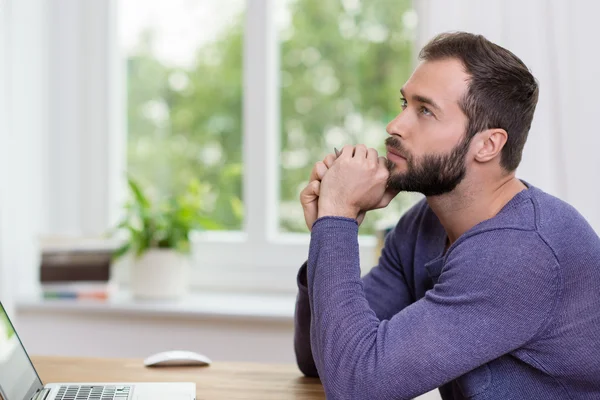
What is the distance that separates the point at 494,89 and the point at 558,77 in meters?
0.90

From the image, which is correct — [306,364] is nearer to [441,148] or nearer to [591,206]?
[441,148]

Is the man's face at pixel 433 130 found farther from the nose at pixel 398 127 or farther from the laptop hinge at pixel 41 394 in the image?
the laptop hinge at pixel 41 394

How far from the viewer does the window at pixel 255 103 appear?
9.43ft

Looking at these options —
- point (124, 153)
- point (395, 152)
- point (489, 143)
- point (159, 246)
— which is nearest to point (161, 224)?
point (159, 246)

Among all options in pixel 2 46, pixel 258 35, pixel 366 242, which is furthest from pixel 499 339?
pixel 2 46

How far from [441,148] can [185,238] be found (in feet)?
4.88

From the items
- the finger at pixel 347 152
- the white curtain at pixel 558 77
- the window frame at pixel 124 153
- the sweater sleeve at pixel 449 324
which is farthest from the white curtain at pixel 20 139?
the sweater sleeve at pixel 449 324

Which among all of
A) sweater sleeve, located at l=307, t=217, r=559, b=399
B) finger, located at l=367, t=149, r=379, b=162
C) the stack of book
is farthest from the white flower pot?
sweater sleeve, located at l=307, t=217, r=559, b=399

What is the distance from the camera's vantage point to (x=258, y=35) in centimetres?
287

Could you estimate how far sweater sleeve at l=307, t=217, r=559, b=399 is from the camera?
126 cm

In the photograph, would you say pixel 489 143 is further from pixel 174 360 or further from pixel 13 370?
pixel 13 370

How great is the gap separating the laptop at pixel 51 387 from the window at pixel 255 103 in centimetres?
142

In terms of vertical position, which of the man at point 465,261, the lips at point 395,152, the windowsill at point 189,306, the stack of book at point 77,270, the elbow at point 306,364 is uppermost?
the lips at point 395,152

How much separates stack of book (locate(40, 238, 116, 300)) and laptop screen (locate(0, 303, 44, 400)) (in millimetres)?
1343
